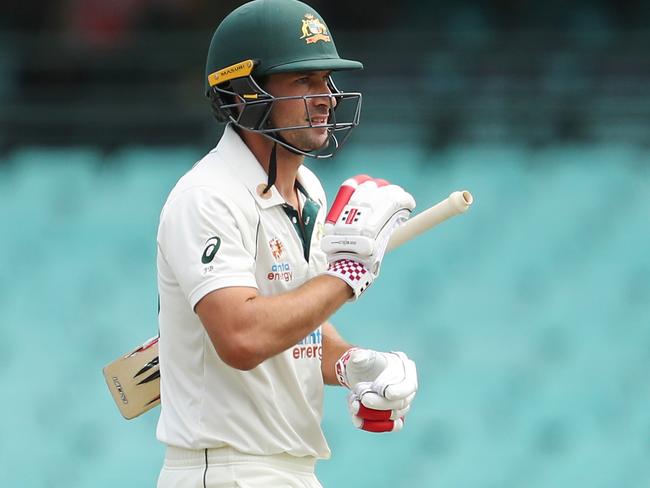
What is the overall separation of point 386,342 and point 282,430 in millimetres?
3381

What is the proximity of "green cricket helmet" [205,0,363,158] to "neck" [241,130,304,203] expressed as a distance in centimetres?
5

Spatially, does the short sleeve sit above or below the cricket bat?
above

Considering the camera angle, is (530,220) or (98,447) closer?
(98,447)

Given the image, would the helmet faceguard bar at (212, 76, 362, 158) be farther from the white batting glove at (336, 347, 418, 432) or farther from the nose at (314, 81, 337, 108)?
the white batting glove at (336, 347, 418, 432)

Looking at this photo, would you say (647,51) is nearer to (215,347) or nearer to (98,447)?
(98,447)

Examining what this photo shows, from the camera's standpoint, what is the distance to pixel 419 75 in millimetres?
6676

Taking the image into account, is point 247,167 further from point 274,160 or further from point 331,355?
point 331,355

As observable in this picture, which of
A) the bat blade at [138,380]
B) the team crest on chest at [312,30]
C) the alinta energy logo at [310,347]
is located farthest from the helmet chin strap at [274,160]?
the bat blade at [138,380]

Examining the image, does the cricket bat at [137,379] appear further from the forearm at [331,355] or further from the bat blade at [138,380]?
the forearm at [331,355]

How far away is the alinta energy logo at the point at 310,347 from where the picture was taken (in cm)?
287

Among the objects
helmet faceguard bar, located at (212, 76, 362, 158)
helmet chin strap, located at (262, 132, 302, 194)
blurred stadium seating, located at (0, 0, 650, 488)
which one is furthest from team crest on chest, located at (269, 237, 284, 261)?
blurred stadium seating, located at (0, 0, 650, 488)

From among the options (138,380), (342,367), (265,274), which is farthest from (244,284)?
(138,380)

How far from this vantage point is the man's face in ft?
9.44

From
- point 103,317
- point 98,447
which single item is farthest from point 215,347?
point 103,317
